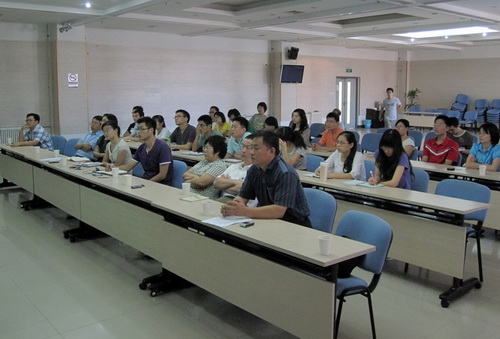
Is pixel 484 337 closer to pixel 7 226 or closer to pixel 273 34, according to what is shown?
pixel 7 226

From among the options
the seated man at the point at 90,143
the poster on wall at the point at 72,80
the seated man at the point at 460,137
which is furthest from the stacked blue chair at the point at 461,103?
the seated man at the point at 90,143

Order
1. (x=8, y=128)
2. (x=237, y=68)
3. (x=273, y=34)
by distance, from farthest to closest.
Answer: (x=237, y=68), (x=273, y=34), (x=8, y=128)

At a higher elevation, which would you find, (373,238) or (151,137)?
(151,137)

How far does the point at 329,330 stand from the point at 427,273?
7.10 feet

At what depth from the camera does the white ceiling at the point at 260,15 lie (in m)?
8.57

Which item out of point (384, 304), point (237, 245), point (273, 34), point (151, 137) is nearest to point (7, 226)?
point (151, 137)

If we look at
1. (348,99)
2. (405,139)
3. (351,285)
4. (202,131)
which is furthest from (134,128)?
(348,99)

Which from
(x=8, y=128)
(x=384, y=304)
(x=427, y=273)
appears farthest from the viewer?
(x=8, y=128)

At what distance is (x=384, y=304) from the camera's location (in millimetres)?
3682

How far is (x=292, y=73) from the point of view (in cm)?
Answer: 1480

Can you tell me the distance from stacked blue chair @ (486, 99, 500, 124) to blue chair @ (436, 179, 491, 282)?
46.5 ft

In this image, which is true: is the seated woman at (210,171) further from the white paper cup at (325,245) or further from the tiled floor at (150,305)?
the white paper cup at (325,245)

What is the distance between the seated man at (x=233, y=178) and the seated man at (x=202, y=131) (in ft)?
9.38

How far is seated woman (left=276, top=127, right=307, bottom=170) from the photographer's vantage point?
5.77 metres
